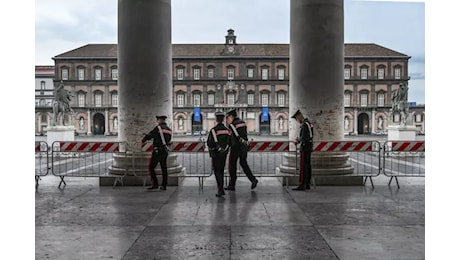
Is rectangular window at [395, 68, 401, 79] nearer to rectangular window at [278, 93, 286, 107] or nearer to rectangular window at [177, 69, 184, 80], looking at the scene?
rectangular window at [278, 93, 286, 107]

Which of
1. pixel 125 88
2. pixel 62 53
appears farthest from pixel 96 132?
pixel 125 88

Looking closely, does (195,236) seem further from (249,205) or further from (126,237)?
(249,205)

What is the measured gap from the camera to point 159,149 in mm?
10594

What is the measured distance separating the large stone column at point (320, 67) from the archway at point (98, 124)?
250 ft

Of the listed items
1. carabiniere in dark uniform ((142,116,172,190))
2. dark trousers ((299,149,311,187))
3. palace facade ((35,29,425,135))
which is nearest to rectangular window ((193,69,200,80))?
palace facade ((35,29,425,135))

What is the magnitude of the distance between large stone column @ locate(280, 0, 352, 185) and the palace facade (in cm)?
6939

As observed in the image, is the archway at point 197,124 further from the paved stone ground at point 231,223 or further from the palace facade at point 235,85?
the paved stone ground at point 231,223

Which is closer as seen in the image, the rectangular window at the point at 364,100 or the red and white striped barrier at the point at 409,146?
the red and white striped barrier at the point at 409,146

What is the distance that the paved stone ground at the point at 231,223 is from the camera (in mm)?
5664

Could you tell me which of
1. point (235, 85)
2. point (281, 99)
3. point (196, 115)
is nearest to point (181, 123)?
point (196, 115)

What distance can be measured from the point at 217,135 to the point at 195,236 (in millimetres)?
3901

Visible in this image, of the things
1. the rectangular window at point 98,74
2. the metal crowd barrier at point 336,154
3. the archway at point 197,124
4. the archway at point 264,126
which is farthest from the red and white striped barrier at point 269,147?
the rectangular window at point 98,74

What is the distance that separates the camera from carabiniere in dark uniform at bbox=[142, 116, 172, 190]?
10570 mm

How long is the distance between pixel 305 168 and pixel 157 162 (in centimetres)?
344
